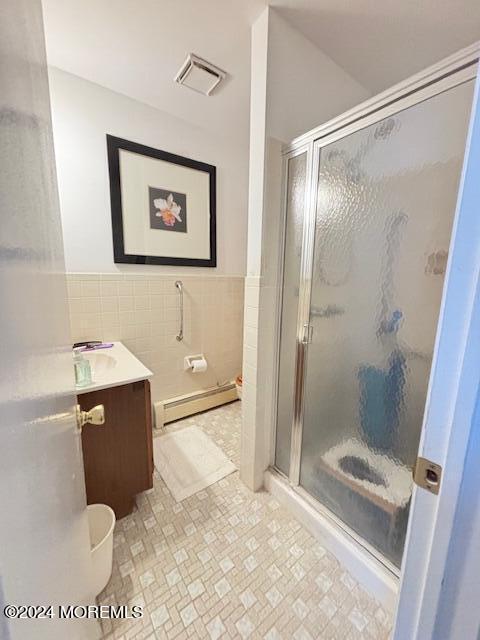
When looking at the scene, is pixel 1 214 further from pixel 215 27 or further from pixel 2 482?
pixel 215 27

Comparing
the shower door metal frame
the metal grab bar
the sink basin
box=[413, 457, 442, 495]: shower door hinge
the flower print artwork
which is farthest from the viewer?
the metal grab bar

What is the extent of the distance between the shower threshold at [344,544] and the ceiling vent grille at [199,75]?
2410mm

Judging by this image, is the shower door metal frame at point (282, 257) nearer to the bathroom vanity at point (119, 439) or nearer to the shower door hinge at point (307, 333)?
the shower door hinge at point (307, 333)

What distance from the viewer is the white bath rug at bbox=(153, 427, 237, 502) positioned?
1560 millimetres

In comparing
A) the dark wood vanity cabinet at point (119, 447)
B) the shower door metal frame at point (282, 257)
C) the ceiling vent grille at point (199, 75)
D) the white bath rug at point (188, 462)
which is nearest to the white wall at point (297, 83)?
the shower door metal frame at point (282, 257)

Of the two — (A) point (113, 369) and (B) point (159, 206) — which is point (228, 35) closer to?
(B) point (159, 206)

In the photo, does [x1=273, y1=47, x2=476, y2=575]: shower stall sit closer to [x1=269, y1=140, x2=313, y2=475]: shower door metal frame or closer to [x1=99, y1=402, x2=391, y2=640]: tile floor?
[x1=269, y1=140, x2=313, y2=475]: shower door metal frame

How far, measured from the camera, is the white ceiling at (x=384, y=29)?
112 cm

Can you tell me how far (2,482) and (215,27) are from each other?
186cm

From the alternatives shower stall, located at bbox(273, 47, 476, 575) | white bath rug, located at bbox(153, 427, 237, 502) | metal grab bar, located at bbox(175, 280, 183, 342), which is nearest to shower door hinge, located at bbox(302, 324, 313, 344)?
shower stall, located at bbox(273, 47, 476, 575)

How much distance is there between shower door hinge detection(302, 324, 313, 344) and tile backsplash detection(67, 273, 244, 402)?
120 cm

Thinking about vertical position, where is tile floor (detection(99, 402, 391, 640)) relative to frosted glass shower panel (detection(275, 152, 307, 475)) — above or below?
below

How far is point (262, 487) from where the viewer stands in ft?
5.06

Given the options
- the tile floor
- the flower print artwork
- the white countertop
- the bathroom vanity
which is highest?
the flower print artwork
